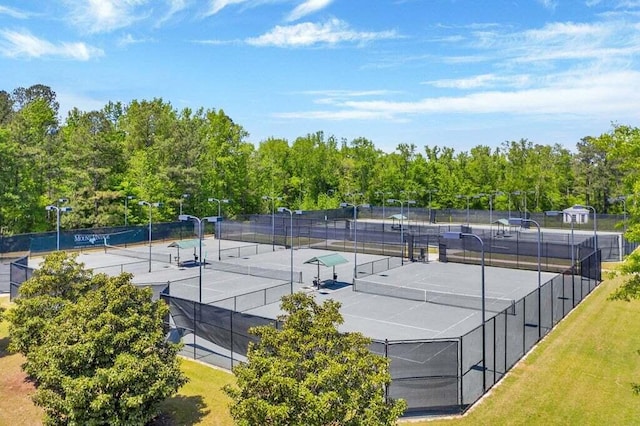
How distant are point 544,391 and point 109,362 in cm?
1401

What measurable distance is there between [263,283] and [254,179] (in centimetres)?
5326

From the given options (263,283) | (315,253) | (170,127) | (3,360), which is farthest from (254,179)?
(3,360)

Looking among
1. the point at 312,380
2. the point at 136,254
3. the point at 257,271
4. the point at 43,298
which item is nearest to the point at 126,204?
the point at 136,254

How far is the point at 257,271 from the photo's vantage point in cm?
3972

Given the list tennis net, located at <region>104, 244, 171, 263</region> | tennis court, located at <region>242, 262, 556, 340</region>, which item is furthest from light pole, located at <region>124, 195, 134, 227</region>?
tennis court, located at <region>242, 262, 556, 340</region>

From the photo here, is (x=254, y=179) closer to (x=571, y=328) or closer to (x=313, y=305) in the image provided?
(x=571, y=328)

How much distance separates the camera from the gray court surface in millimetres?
25812

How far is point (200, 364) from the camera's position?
19.8 metres

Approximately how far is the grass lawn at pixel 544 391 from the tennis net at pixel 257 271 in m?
18.1

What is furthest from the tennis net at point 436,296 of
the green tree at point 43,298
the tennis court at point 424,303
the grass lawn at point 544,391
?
the green tree at point 43,298

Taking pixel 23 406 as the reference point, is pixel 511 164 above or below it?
above

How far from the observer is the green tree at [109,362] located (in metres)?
12.7

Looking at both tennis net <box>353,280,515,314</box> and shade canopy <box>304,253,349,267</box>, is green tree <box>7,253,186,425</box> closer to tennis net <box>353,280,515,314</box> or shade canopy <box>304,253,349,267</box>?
tennis net <box>353,280,515,314</box>

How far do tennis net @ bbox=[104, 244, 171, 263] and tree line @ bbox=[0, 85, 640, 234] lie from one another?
7647 millimetres
